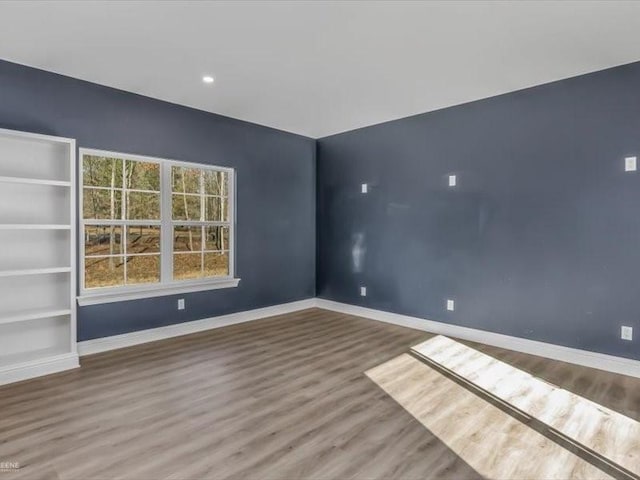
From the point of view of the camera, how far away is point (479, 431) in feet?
7.38

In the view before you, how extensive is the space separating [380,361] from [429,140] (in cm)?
269

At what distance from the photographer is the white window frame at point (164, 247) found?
11.9 ft

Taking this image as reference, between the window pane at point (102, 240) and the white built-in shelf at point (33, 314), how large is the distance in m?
0.68

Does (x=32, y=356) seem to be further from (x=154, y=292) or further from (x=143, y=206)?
(x=143, y=206)

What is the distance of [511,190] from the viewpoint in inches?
151

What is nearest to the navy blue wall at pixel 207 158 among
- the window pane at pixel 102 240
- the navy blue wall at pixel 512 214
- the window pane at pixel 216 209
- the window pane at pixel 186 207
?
the window pane at pixel 216 209

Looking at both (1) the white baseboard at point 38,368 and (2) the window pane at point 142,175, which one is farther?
(2) the window pane at point 142,175

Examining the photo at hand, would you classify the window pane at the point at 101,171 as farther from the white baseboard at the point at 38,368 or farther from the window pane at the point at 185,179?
the white baseboard at the point at 38,368

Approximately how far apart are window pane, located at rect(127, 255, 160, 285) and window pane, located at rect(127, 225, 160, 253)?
0.09 meters

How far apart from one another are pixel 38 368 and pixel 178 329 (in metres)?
1.39

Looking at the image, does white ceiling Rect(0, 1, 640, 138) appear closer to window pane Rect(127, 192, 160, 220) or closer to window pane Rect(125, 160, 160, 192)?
window pane Rect(125, 160, 160, 192)

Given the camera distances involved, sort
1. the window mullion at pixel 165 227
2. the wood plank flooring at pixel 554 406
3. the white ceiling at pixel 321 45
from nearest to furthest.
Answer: the wood plank flooring at pixel 554 406 → the white ceiling at pixel 321 45 → the window mullion at pixel 165 227

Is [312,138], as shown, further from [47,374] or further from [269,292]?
[47,374]

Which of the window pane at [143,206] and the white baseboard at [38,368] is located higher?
the window pane at [143,206]
